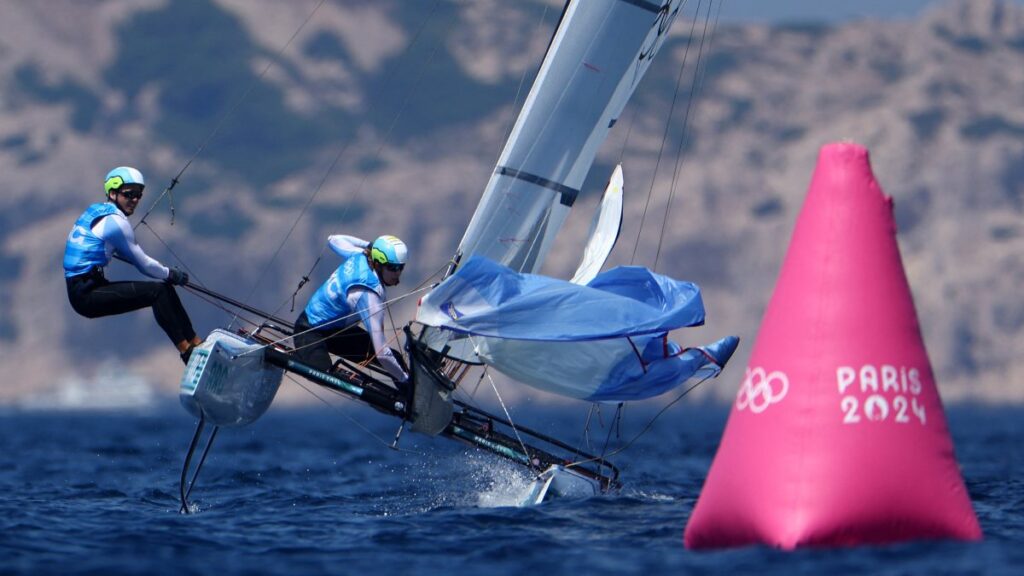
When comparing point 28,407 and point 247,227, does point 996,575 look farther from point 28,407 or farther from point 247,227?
point 247,227

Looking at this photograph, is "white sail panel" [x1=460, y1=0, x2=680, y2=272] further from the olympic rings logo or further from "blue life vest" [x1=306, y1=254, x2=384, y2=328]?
the olympic rings logo

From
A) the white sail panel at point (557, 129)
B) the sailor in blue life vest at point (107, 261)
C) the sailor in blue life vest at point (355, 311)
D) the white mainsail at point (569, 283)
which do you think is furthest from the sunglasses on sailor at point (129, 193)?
the white sail panel at point (557, 129)

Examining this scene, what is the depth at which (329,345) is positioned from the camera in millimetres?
12805

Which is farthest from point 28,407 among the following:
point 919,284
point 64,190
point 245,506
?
point 245,506

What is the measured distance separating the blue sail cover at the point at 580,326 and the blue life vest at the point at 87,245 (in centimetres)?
244

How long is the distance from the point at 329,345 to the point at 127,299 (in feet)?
5.65

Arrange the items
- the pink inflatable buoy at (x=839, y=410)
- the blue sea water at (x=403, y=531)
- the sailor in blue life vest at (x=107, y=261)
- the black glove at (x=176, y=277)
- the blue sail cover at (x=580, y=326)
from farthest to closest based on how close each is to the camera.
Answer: the blue sail cover at (x=580, y=326) → the black glove at (x=176, y=277) → the sailor in blue life vest at (x=107, y=261) → the blue sea water at (x=403, y=531) → the pink inflatable buoy at (x=839, y=410)

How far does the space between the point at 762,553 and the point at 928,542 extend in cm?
97

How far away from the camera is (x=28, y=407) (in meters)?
162

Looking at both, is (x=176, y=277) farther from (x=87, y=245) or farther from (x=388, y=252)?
(x=388, y=252)

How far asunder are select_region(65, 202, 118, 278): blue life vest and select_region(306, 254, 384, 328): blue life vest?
1673 mm

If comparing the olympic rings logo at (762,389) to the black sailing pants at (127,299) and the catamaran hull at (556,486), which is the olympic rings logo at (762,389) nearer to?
the catamaran hull at (556,486)

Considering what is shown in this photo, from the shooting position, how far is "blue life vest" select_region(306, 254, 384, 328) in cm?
1248

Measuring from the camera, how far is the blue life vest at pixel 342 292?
12.5 meters
